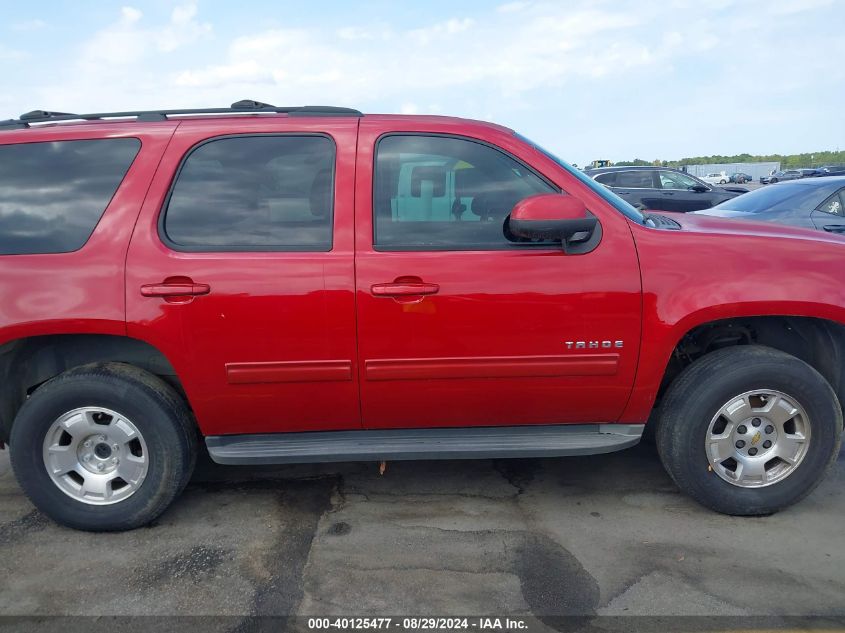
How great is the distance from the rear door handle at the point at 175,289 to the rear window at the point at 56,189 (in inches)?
16.5

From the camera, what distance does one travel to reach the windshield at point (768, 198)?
6.91m

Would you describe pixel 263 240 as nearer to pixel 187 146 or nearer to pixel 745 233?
pixel 187 146

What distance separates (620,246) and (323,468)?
2.18 metres

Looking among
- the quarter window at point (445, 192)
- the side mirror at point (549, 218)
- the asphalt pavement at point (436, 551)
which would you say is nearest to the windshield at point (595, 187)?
the quarter window at point (445, 192)

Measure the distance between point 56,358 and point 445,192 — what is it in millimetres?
2110

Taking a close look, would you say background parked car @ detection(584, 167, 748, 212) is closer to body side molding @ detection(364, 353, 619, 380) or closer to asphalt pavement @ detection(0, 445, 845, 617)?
asphalt pavement @ detection(0, 445, 845, 617)

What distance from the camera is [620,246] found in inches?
118

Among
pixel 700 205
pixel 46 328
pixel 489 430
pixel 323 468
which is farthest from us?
pixel 700 205

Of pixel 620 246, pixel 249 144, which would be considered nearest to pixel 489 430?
pixel 620 246

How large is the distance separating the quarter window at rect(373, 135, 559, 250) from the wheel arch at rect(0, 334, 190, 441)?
1.31 meters

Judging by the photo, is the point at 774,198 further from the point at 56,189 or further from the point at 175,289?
the point at 56,189

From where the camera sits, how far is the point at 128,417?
3031 mm

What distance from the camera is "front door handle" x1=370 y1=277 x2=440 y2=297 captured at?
9.55 ft

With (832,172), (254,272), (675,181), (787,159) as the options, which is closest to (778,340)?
(254,272)
